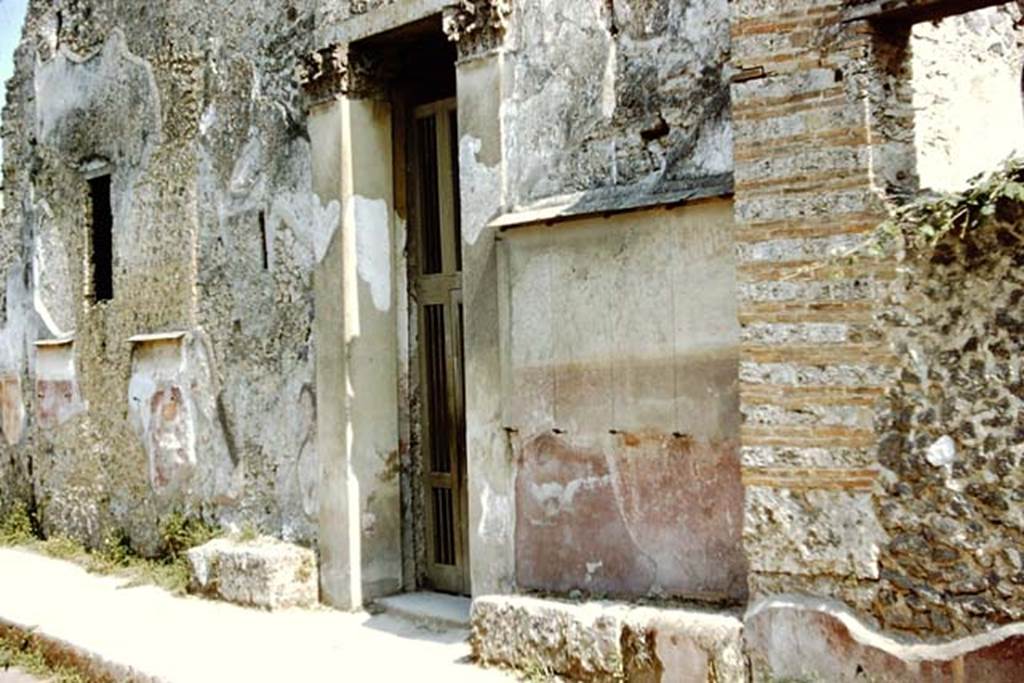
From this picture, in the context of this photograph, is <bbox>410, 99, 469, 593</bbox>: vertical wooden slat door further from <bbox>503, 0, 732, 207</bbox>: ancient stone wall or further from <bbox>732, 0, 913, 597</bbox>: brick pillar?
<bbox>732, 0, 913, 597</bbox>: brick pillar

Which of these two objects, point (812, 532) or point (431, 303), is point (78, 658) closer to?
point (431, 303)

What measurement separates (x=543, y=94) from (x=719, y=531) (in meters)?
2.24

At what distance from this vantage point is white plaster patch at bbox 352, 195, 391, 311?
6770 millimetres

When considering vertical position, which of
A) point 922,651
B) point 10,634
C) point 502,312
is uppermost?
point 502,312

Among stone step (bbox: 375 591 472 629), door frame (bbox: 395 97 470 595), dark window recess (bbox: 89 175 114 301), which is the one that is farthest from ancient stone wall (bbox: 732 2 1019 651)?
dark window recess (bbox: 89 175 114 301)

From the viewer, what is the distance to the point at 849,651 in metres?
4.16

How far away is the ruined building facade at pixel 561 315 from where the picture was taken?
4.14 meters

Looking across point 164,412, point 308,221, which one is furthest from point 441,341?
point 164,412

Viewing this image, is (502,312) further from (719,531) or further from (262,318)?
(262,318)

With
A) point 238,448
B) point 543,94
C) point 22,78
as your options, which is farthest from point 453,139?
point 22,78

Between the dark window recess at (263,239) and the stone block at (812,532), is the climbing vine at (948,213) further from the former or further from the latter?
the dark window recess at (263,239)

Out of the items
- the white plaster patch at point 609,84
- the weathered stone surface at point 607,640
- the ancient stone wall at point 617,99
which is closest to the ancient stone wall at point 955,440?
the weathered stone surface at point 607,640

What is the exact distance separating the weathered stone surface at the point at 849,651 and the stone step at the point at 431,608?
7.12ft

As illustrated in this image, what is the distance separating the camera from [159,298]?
8188mm
